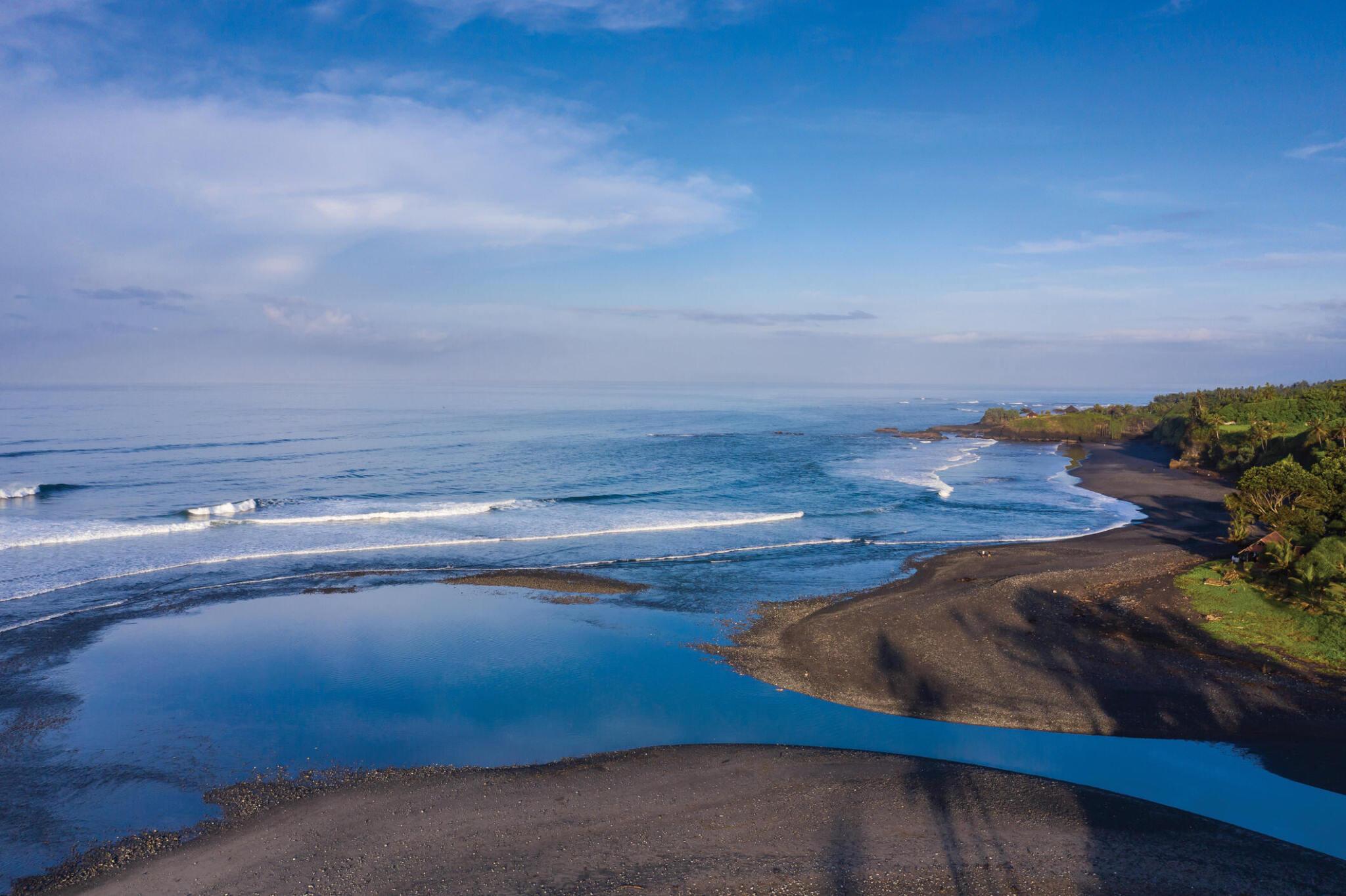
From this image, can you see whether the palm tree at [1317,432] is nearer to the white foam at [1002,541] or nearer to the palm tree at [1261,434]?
the palm tree at [1261,434]

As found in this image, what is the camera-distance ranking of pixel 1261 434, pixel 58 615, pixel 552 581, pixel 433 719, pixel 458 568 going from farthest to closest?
pixel 1261 434 → pixel 458 568 → pixel 552 581 → pixel 58 615 → pixel 433 719

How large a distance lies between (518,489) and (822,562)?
78.4ft

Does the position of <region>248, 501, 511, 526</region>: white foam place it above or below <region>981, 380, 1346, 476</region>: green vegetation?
below

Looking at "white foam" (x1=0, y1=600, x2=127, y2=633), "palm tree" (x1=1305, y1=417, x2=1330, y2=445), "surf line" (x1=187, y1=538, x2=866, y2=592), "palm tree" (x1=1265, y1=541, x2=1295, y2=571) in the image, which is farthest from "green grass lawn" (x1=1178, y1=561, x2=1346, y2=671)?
"white foam" (x1=0, y1=600, x2=127, y2=633)

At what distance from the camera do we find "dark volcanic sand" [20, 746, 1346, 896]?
34.8 ft

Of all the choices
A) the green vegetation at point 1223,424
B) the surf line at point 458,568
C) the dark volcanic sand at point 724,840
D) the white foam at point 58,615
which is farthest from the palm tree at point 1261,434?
the white foam at point 58,615

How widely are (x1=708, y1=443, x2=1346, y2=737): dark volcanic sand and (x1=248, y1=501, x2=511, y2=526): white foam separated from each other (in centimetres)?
2198

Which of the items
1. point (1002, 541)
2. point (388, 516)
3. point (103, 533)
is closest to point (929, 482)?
point (1002, 541)

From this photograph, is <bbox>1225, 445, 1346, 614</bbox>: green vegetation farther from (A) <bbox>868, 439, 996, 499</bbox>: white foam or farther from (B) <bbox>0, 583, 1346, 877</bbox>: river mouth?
(A) <bbox>868, 439, 996, 499</bbox>: white foam

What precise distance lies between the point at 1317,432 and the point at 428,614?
4528 cm

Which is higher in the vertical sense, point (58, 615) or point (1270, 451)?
point (1270, 451)

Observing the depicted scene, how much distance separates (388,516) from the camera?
127 feet

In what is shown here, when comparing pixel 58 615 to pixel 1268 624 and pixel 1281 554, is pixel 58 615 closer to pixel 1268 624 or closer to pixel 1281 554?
pixel 1268 624

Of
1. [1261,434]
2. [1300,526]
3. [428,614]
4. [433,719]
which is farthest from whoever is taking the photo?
[1261,434]
